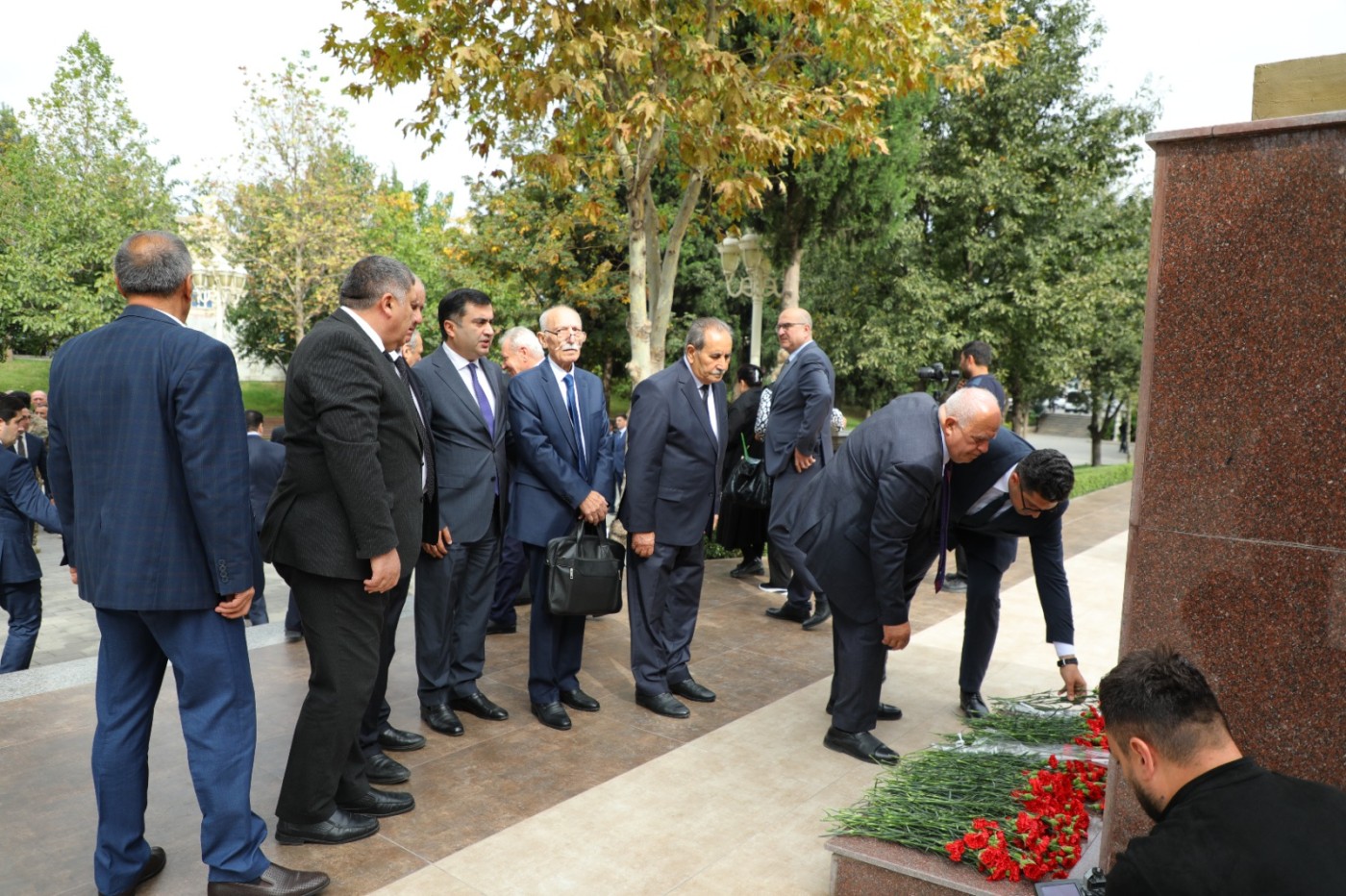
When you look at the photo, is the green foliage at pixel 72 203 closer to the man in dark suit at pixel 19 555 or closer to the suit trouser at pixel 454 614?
the man in dark suit at pixel 19 555

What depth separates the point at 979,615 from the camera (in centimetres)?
499

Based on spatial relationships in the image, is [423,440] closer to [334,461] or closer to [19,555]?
[334,461]

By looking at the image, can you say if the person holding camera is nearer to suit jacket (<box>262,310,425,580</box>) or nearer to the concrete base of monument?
the concrete base of monument

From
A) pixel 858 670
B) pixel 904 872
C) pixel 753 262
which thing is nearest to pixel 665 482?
pixel 858 670

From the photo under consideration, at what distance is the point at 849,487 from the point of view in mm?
4312

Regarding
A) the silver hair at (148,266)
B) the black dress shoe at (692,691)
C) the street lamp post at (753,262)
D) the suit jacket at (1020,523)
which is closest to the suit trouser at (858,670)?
the suit jacket at (1020,523)

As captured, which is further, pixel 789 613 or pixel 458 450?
pixel 789 613

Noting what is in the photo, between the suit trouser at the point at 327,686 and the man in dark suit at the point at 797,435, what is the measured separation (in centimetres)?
336

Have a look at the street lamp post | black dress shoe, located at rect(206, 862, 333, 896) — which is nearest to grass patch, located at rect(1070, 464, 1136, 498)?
the street lamp post

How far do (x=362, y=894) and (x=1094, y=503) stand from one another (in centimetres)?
1378

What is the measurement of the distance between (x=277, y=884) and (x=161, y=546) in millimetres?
1102

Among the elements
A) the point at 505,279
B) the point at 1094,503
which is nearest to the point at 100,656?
the point at 1094,503

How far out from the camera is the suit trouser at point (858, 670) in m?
4.32

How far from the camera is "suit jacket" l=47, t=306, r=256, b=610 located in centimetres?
281
